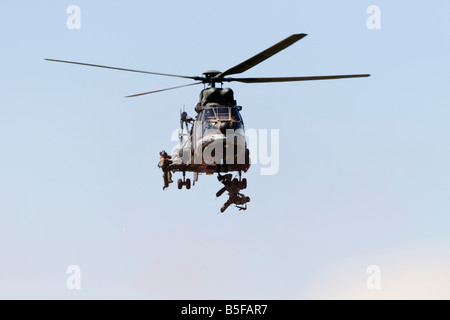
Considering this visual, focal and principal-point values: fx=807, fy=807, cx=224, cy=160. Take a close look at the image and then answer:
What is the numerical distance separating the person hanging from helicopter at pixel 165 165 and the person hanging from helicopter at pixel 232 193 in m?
2.98

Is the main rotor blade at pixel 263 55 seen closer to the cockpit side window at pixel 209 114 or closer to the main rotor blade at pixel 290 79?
the main rotor blade at pixel 290 79

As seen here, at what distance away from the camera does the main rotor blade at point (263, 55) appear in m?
34.9

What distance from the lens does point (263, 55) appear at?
123 feet

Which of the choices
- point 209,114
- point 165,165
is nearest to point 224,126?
point 209,114

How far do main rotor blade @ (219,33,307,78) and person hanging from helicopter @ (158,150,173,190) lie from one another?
5176 millimetres

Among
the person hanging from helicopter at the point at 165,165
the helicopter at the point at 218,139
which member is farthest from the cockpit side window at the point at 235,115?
the person hanging from helicopter at the point at 165,165

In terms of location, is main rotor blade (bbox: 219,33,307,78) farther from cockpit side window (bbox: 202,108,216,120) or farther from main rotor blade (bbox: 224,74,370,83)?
cockpit side window (bbox: 202,108,216,120)

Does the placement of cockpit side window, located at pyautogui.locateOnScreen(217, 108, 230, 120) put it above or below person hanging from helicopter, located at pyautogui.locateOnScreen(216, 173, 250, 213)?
above

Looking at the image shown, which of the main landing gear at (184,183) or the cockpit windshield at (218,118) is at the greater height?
the cockpit windshield at (218,118)

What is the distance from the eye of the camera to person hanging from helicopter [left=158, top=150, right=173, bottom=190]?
42625 millimetres

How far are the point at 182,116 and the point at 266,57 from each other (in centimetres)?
843

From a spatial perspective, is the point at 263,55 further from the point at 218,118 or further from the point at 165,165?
the point at 165,165

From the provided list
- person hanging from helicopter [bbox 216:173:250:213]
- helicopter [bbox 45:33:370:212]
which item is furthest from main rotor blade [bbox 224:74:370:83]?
person hanging from helicopter [bbox 216:173:250:213]

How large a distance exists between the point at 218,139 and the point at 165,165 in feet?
13.4
